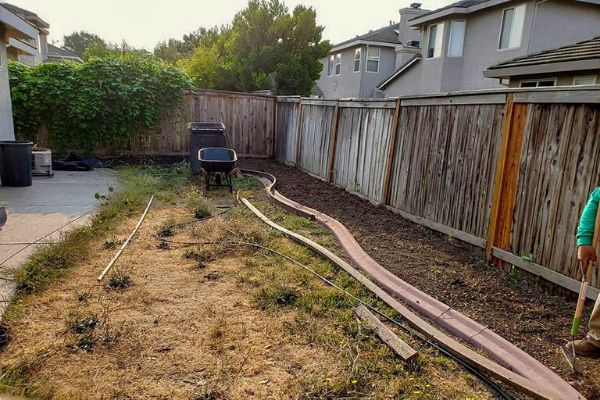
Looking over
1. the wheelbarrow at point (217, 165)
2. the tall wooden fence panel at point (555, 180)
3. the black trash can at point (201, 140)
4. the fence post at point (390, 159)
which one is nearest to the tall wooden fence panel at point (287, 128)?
the black trash can at point (201, 140)

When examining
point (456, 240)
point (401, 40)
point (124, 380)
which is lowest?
point (124, 380)

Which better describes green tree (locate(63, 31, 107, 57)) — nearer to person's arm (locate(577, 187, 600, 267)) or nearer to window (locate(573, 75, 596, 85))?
window (locate(573, 75, 596, 85))

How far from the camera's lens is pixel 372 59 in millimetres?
22578

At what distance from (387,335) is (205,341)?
1306 mm

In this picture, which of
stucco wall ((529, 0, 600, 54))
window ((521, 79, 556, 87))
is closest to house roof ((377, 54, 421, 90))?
stucco wall ((529, 0, 600, 54))

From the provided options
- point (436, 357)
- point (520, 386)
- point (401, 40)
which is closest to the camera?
point (520, 386)

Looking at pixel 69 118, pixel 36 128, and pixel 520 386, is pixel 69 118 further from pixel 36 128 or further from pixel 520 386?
pixel 520 386

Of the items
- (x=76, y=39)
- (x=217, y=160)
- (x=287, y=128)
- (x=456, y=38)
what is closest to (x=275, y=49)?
Answer: (x=287, y=128)

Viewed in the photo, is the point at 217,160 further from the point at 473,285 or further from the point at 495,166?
the point at 473,285

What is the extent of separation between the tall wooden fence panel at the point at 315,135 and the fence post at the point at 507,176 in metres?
4.55

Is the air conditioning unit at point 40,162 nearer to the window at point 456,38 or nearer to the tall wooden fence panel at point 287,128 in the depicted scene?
the tall wooden fence panel at point 287,128

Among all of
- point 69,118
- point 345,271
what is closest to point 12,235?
point 345,271

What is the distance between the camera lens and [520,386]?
2371mm

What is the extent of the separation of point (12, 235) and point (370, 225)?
4430 mm
